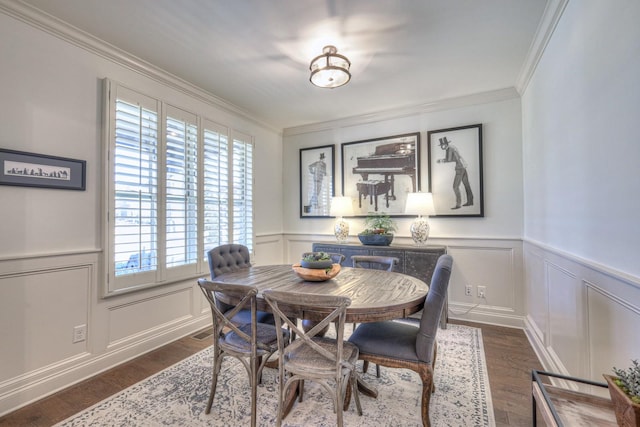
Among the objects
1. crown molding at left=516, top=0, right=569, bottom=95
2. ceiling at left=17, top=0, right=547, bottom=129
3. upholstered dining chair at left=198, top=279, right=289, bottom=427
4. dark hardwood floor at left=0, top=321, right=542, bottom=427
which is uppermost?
ceiling at left=17, top=0, right=547, bottom=129

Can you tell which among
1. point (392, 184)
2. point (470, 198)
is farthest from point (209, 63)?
point (470, 198)

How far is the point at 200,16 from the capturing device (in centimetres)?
211

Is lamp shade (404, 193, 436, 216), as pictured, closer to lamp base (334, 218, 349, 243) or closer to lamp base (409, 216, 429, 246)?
lamp base (409, 216, 429, 246)

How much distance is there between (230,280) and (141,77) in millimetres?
2162

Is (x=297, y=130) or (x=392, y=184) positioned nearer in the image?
(x=392, y=184)

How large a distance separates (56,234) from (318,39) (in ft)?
8.38

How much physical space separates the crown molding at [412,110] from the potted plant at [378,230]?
1.37 meters

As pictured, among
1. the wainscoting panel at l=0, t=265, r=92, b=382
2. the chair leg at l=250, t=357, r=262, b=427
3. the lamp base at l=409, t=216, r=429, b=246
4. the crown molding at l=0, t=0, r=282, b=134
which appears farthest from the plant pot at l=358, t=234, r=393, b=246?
the wainscoting panel at l=0, t=265, r=92, b=382

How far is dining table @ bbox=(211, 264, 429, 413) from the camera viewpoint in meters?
1.62

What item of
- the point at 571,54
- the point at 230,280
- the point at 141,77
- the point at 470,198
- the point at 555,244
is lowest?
the point at 230,280

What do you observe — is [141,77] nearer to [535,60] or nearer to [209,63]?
[209,63]

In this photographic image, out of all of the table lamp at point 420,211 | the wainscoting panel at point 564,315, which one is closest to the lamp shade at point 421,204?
the table lamp at point 420,211

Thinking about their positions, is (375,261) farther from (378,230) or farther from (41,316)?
(41,316)

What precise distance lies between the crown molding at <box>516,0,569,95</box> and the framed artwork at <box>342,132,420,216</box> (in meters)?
1.24
